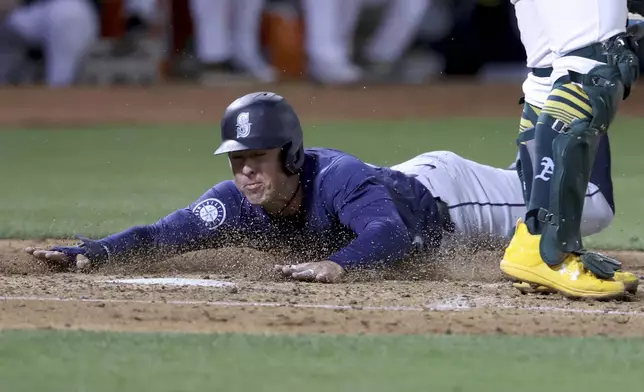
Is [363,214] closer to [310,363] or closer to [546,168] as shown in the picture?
[546,168]

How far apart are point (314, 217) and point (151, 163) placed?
4.81 m

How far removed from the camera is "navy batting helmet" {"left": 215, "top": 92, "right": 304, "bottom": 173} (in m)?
4.83

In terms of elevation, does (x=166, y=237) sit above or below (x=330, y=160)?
below

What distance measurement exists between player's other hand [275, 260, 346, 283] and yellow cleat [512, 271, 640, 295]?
A: 607mm

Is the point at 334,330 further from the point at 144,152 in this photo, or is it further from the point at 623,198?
the point at 144,152

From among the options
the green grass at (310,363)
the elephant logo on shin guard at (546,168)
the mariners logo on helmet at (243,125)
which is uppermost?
the mariners logo on helmet at (243,125)

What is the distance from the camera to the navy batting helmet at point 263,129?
4.83m

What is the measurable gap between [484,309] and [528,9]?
103 centimetres

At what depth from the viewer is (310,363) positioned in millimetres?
3404

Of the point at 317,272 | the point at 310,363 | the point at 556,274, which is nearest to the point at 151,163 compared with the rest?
the point at 317,272

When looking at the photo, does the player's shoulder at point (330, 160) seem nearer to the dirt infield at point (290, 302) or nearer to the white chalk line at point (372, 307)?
the dirt infield at point (290, 302)

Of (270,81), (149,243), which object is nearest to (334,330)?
(149,243)

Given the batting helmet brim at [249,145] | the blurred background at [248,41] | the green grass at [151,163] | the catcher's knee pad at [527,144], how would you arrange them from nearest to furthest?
the catcher's knee pad at [527,144]
the batting helmet brim at [249,145]
the green grass at [151,163]
the blurred background at [248,41]

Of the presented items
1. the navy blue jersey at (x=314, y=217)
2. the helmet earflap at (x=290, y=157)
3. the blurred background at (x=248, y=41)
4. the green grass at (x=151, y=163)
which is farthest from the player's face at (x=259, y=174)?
the blurred background at (x=248, y=41)
